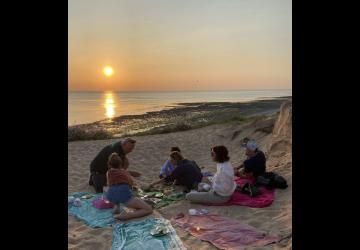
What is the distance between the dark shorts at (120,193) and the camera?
17.7 ft

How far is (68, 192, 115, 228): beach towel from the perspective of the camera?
5.27m

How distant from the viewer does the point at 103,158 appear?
6.81 metres

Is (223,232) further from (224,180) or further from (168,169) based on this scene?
(168,169)

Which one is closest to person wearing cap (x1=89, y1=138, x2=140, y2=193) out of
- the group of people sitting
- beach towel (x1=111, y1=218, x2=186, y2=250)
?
the group of people sitting

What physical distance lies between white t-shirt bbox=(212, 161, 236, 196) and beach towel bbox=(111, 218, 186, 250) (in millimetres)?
1230

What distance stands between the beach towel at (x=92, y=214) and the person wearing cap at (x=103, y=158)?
58 centimetres

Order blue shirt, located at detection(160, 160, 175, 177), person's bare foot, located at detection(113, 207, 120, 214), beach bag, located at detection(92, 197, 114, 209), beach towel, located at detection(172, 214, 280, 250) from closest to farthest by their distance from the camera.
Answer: beach towel, located at detection(172, 214, 280, 250) < person's bare foot, located at detection(113, 207, 120, 214) < beach bag, located at detection(92, 197, 114, 209) < blue shirt, located at detection(160, 160, 175, 177)

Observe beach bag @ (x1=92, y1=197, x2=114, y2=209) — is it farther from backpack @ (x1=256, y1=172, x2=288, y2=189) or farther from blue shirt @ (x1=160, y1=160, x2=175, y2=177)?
backpack @ (x1=256, y1=172, x2=288, y2=189)

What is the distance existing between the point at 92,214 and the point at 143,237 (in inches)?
54.7
